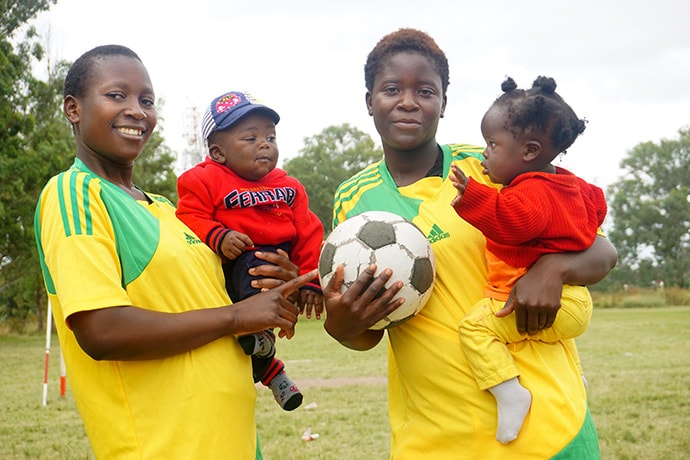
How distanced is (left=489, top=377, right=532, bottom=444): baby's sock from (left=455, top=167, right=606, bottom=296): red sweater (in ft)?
1.46

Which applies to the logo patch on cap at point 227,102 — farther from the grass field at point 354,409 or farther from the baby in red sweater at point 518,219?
the grass field at point 354,409

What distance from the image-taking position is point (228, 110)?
10.7ft

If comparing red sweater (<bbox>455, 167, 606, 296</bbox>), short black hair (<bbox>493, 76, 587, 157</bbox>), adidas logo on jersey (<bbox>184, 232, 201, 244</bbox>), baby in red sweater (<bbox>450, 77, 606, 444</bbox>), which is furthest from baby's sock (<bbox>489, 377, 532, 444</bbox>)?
adidas logo on jersey (<bbox>184, 232, 201, 244</bbox>)

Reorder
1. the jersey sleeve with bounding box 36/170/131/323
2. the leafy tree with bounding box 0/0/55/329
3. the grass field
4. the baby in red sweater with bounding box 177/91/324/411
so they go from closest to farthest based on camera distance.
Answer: the jersey sleeve with bounding box 36/170/131/323
the baby in red sweater with bounding box 177/91/324/411
the grass field
the leafy tree with bounding box 0/0/55/329

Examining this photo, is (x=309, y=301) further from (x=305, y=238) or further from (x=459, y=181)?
(x=459, y=181)

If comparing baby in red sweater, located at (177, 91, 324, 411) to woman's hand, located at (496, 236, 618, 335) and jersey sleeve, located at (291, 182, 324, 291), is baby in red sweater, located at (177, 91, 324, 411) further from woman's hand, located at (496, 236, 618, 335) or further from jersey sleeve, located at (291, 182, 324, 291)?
woman's hand, located at (496, 236, 618, 335)

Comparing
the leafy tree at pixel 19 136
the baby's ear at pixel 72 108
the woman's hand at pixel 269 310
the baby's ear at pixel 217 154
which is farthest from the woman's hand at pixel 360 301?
the leafy tree at pixel 19 136

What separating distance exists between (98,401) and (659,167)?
67480mm

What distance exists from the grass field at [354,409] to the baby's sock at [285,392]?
4.46 meters

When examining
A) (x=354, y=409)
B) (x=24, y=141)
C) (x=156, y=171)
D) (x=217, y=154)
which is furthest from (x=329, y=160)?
(x=217, y=154)

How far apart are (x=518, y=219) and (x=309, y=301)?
3.34ft

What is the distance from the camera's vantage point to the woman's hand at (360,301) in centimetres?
265

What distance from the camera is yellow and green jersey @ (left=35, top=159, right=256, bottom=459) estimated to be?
2365 mm

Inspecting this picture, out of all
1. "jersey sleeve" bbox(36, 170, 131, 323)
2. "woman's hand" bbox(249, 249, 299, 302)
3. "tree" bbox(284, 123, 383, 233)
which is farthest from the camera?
"tree" bbox(284, 123, 383, 233)
